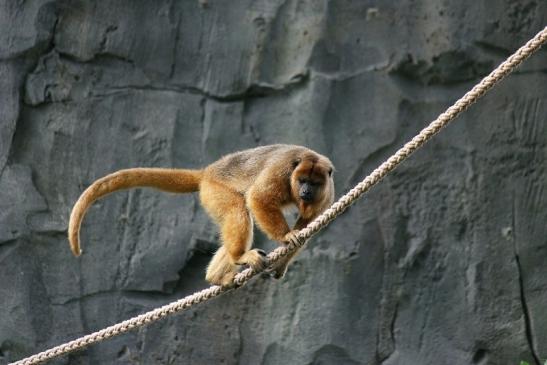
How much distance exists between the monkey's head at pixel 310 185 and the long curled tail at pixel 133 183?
884mm

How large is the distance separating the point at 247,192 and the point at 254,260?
2.03 feet

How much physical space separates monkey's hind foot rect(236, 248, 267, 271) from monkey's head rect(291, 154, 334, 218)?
1.36 ft

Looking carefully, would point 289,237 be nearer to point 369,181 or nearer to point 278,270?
point 278,270

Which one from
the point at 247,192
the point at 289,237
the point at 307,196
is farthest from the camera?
the point at 247,192

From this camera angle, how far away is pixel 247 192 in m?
6.20

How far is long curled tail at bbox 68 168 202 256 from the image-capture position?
5.85 meters

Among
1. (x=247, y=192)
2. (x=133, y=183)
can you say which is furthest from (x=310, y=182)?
(x=133, y=183)

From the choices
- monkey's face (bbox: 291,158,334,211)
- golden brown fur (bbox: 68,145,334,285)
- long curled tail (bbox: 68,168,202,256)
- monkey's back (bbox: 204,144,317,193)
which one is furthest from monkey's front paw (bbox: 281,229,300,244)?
long curled tail (bbox: 68,168,202,256)

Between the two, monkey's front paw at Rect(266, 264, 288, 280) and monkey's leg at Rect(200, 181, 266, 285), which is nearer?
monkey's leg at Rect(200, 181, 266, 285)

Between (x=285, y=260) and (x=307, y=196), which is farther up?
(x=307, y=196)

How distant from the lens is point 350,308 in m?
8.20

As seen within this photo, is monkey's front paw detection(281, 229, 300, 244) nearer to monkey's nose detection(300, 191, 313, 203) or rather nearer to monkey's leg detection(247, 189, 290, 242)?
monkey's leg detection(247, 189, 290, 242)

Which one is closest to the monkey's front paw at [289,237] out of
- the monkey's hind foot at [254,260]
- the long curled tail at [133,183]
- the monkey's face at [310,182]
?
the monkey's hind foot at [254,260]

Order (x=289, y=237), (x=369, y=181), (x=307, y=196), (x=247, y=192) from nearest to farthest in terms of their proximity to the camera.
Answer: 1. (x=369, y=181)
2. (x=289, y=237)
3. (x=307, y=196)
4. (x=247, y=192)
